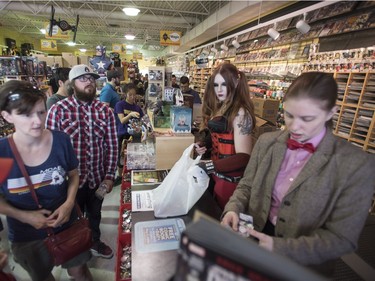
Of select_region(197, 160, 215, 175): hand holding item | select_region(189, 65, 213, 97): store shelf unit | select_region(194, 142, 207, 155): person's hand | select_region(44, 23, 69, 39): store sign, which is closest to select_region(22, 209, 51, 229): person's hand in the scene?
select_region(197, 160, 215, 175): hand holding item

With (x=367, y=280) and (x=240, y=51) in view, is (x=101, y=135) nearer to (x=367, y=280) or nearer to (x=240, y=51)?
(x=367, y=280)

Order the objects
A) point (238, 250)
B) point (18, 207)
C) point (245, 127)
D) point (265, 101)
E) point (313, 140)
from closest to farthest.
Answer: point (238, 250), point (313, 140), point (18, 207), point (245, 127), point (265, 101)

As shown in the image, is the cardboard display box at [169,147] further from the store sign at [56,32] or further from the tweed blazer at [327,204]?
the store sign at [56,32]

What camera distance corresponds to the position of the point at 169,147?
252cm

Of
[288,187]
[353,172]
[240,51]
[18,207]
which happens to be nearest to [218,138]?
[288,187]

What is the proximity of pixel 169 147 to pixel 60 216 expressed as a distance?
4.27ft

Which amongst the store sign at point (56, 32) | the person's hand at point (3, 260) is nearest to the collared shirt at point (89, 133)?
the person's hand at point (3, 260)

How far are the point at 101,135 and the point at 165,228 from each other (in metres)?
1.19

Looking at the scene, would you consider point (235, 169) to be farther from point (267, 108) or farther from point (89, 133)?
point (267, 108)

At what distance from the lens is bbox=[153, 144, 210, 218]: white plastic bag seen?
4.66 ft

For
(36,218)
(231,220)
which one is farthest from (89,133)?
(231,220)

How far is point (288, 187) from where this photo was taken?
1111 millimetres

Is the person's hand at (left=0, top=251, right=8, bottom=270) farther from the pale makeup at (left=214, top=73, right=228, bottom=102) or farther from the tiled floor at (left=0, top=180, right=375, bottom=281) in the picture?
the pale makeup at (left=214, top=73, right=228, bottom=102)

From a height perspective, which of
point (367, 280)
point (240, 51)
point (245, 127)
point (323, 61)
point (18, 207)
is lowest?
point (367, 280)
